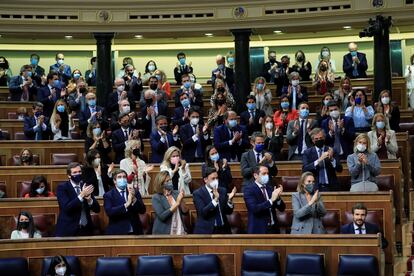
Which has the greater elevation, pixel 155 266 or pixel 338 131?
pixel 338 131

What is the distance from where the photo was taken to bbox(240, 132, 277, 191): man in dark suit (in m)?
11.4

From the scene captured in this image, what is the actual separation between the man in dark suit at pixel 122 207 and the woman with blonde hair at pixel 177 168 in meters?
0.87

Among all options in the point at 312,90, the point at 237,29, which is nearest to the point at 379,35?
the point at 312,90

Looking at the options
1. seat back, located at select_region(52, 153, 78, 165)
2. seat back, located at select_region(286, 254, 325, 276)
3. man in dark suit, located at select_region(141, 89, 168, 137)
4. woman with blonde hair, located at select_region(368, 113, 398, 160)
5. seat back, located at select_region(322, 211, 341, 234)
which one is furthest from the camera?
man in dark suit, located at select_region(141, 89, 168, 137)

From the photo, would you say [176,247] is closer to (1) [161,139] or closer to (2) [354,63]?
(1) [161,139]

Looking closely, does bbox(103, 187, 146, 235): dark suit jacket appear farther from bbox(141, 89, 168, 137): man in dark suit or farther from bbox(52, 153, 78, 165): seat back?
bbox(141, 89, 168, 137): man in dark suit

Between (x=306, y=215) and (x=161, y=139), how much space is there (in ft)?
10.1

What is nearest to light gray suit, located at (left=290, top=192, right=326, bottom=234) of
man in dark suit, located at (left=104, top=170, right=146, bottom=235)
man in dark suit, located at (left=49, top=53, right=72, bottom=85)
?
man in dark suit, located at (left=104, top=170, right=146, bottom=235)

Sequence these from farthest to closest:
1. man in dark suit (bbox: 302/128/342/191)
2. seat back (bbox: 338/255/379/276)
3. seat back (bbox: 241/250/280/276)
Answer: man in dark suit (bbox: 302/128/342/191), seat back (bbox: 241/250/280/276), seat back (bbox: 338/255/379/276)

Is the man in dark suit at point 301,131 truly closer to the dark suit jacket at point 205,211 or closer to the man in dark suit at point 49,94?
the dark suit jacket at point 205,211

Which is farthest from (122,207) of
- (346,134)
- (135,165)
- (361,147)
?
(346,134)

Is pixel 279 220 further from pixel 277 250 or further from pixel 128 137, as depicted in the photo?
pixel 128 137

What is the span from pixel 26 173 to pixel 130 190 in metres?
2.95

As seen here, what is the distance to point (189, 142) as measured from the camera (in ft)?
41.6
